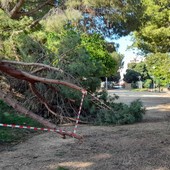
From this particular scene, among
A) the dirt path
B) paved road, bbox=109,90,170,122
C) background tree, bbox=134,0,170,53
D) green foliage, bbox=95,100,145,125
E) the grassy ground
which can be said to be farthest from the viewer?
background tree, bbox=134,0,170,53

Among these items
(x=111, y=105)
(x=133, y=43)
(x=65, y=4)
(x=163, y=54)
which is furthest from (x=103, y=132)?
(x=133, y=43)

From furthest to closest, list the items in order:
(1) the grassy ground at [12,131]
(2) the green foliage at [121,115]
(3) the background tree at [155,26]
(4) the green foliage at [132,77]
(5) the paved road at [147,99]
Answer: (4) the green foliage at [132,77] < (5) the paved road at [147,99] < (3) the background tree at [155,26] < (2) the green foliage at [121,115] < (1) the grassy ground at [12,131]

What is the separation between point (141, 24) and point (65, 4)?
6055 mm

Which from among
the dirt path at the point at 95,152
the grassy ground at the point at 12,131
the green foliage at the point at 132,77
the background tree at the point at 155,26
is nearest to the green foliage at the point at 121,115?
the dirt path at the point at 95,152

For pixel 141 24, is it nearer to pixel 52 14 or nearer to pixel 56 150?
pixel 52 14

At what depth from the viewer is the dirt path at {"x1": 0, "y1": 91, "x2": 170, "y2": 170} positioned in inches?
253

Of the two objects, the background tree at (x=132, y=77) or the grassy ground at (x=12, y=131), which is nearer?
the grassy ground at (x=12, y=131)

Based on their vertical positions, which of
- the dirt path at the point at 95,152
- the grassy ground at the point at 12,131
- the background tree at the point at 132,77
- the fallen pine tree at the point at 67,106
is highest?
the background tree at the point at 132,77

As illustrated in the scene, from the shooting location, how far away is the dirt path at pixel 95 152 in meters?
6.41

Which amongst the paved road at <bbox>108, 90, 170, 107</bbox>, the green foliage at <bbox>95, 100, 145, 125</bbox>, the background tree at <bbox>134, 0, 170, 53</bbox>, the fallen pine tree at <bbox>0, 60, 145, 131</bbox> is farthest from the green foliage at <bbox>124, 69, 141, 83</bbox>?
the fallen pine tree at <bbox>0, 60, 145, 131</bbox>

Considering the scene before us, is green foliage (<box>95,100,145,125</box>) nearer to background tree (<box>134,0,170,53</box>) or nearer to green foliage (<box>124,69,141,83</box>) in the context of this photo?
background tree (<box>134,0,170,53</box>)

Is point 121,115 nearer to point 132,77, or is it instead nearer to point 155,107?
point 155,107

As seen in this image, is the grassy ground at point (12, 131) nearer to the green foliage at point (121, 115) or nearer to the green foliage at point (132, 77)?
the green foliage at point (121, 115)

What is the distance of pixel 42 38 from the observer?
15.4 m
